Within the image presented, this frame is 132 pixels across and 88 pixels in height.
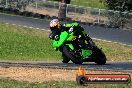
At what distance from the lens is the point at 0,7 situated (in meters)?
45.7

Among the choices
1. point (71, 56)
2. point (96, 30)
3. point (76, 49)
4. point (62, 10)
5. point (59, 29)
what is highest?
point (59, 29)

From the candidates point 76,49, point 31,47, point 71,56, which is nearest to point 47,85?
point 71,56

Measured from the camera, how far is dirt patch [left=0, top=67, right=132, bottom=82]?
14.9m

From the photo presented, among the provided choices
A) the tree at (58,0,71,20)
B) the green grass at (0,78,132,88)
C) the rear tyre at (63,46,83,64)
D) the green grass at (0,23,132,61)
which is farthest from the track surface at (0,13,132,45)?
the green grass at (0,78,132,88)

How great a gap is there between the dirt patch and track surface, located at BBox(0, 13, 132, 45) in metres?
16.1

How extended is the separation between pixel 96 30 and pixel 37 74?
2220cm

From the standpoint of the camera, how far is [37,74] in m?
15.6

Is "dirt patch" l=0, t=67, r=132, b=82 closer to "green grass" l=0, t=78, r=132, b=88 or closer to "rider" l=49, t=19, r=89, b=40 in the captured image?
"green grass" l=0, t=78, r=132, b=88

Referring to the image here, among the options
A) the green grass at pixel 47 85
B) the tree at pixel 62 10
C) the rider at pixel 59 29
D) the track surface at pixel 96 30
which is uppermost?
the rider at pixel 59 29

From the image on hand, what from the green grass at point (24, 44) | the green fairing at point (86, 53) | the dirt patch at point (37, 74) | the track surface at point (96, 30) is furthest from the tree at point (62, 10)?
the dirt patch at point (37, 74)

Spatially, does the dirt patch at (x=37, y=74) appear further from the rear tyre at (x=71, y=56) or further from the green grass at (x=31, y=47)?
the green grass at (x=31, y=47)

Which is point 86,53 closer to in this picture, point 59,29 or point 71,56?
point 71,56

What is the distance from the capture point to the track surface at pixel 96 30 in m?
34.0

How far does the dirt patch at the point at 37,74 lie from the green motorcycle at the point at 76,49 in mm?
3578
